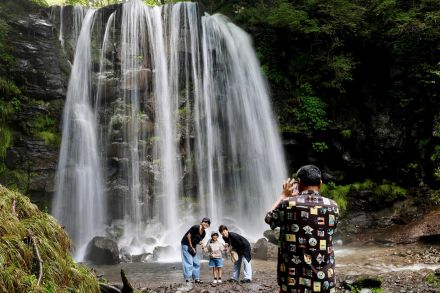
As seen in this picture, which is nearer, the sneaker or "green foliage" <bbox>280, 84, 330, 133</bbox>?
the sneaker

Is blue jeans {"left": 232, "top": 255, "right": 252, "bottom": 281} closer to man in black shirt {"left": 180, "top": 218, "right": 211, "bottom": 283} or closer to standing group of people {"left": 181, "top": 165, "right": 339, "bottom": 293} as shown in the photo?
man in black shirt {"left": 180, "top": 218, "right": 211, "bottom": 283}

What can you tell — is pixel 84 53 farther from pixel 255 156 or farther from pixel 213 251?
pixel 213 251

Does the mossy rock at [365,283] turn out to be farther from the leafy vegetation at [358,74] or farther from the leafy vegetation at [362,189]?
the leafy vegetation at [358,74]

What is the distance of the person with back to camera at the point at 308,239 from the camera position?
2.89 meters

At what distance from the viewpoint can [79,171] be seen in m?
14.2

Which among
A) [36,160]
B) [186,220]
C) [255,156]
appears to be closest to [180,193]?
[186,220]

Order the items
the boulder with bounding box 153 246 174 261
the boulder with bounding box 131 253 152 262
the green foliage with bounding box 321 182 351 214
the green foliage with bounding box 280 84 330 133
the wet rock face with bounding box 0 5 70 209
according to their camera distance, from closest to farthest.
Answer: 1. the boulder with bounding box 131 253 152 262
2. the boulder with bounding box 153 246 174 261
3. the wet rock face with bounding box 0 5 70 209
4. the green foliage with bounding box 321 182 351 214
5. the green foliage with bounding box 280 84 330 133

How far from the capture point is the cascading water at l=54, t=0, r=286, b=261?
14.4 metres

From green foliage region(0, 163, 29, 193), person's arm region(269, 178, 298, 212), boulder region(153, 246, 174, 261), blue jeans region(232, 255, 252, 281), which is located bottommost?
blue jeans region(232, 255, 252, 281)

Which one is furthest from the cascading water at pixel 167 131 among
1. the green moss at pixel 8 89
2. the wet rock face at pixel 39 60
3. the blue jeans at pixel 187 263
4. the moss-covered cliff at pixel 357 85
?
the blue jeans at pixel 187 263

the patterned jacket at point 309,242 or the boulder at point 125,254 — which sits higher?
the patterned jacket at point 309,242

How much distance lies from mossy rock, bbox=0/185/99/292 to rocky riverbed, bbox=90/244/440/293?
3.17 metres

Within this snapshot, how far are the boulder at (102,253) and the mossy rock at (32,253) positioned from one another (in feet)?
22.8

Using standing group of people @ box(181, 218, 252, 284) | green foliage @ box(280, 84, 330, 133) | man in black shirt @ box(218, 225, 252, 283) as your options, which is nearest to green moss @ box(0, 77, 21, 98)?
standing group of people @ box(181, 218, 252, 284)
